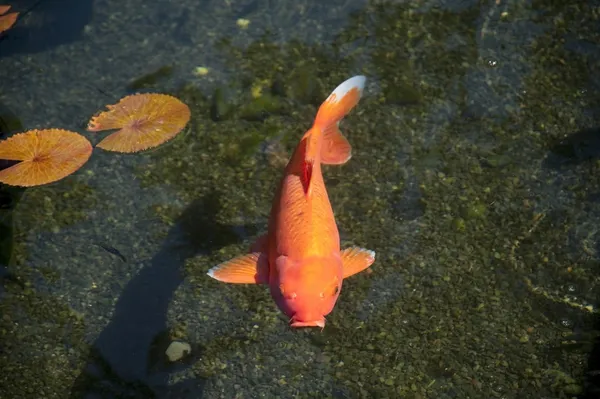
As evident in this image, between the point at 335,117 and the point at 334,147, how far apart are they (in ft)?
0.77

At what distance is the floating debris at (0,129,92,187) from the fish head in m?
1.88

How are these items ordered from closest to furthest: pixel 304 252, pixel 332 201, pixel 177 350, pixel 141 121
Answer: pixel 304 252 → pixel 177 350 → pixel 332 201 → pixel 141 121

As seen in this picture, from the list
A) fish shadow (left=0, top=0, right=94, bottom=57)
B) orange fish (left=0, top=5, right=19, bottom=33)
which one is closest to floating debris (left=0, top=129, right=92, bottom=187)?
fish shadow (left=0, top=0, right=94, bottom=57)

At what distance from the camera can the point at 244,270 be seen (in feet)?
11.4

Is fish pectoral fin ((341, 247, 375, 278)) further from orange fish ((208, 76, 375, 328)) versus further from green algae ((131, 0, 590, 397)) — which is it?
green algae ((131, 0, 590, 397))

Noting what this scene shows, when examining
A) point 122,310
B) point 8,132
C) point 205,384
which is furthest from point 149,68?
point 205,384

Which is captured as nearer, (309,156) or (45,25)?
(309,156)

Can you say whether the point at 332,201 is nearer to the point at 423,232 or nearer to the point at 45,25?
the point at 423,232

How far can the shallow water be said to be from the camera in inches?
145

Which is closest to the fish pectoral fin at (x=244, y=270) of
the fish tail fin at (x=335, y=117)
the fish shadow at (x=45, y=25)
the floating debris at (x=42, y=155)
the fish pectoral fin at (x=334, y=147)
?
the fish tail fin at (x=335, y=117)

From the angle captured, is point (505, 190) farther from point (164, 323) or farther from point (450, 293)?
point (164, 323)


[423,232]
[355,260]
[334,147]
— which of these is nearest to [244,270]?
[355,260]

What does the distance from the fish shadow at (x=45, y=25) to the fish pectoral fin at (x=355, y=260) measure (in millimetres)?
2952

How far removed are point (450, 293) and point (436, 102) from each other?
4.88 feet
